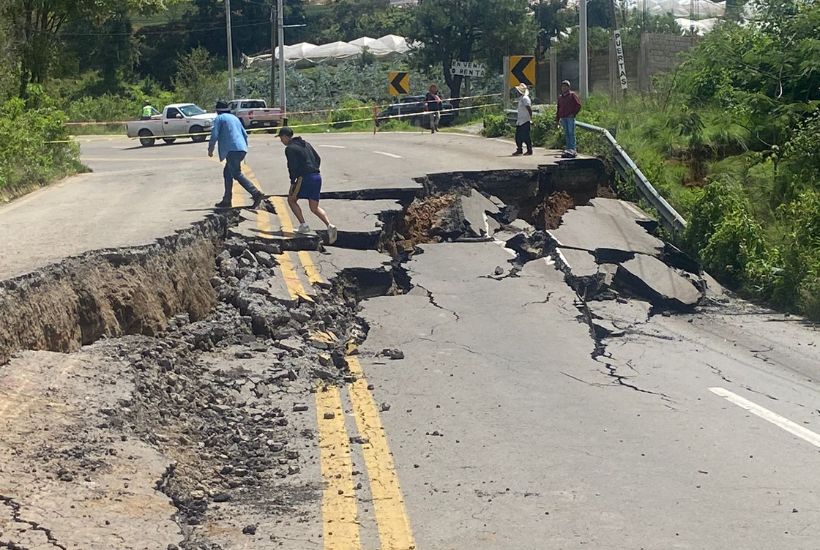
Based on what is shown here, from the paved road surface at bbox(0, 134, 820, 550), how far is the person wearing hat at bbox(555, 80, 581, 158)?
5.28 meters

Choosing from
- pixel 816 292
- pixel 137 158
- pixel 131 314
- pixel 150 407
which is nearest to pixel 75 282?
pixel 131 314

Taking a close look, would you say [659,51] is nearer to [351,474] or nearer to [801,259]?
[801,259]

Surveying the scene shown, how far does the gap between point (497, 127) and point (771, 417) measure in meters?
20.5

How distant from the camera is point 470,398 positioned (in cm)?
859

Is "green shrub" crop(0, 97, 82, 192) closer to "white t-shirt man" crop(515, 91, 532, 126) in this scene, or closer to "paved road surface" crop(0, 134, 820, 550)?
"paved road surface" crop(0, 134, 820, 550)

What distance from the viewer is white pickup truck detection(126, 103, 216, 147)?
129 feet

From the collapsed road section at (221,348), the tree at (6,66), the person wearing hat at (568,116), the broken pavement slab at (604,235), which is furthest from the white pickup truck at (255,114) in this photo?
the broken pavement slab at (604,235)

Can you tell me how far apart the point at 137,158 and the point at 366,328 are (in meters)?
20.7

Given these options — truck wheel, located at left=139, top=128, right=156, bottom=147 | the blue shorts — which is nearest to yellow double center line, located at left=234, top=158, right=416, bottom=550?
the blue shorts

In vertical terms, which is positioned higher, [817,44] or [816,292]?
[817,44]

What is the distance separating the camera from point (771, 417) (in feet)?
26.9

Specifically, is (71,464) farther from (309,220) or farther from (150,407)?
(309,220)

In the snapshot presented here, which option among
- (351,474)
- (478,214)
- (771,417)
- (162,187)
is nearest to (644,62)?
(478,214)

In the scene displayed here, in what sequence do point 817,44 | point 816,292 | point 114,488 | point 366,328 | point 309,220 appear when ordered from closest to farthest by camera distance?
1. point 114,488
2. point 366,328
3. point 816,292
4. point 309,220
5. point 817,44
